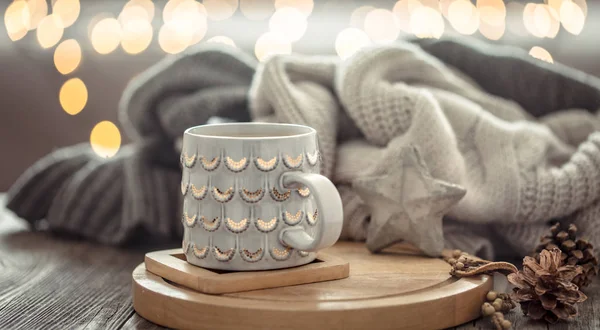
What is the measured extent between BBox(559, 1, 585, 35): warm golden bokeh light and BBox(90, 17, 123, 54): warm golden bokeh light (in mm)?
957

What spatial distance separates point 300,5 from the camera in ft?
5.42

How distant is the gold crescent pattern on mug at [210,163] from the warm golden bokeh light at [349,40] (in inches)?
38.3

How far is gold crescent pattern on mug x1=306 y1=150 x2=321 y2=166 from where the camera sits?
0.71 metres

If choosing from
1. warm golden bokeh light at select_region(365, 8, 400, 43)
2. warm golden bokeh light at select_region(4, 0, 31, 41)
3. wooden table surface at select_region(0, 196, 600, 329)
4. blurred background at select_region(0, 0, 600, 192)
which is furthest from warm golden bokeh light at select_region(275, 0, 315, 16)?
wooden table surface at select_region(0, 196, 600, 329)

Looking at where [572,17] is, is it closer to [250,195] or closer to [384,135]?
[384,135]

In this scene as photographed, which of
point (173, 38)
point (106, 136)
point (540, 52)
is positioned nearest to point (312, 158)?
point (540, 52)

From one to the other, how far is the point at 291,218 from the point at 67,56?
1.21 meters

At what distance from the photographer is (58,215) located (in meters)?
1.07

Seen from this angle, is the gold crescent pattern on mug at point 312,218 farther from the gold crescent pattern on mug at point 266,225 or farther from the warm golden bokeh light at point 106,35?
the warm golden bokeh light at point 106,35

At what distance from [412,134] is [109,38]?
1.05m

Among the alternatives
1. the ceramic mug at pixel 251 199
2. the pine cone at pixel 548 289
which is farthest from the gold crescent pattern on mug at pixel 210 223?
the pine cone at pixel 548 289

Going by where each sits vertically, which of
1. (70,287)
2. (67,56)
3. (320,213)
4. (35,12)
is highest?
(35,12)

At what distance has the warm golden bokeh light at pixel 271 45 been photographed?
164cm

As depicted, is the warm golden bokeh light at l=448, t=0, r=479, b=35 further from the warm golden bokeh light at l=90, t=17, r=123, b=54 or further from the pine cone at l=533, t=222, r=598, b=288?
the pine cone at l=533, t=222, r=598, b=288
